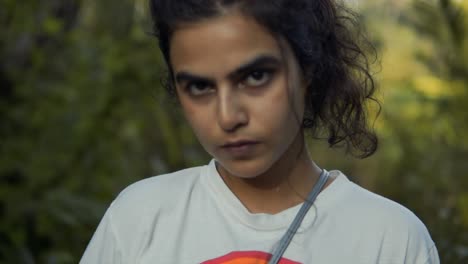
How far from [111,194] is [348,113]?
109 inches

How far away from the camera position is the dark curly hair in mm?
2762

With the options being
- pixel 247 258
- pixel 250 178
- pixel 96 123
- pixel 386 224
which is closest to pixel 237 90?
pixel 250 178

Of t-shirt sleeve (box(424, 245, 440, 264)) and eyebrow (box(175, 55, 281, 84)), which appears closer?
eyebrow (box(175, 55, 281, 84))

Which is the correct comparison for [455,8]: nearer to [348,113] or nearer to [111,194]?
[111,194]

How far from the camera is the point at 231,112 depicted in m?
2.64

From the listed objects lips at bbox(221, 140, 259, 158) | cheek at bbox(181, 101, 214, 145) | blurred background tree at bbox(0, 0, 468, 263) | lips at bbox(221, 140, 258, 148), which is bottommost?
blurred background tree at bbox(0, 0, 468, 263)

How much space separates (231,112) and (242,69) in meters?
0.12

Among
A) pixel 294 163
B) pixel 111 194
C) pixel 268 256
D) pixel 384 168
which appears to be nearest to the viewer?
pixel 268 256

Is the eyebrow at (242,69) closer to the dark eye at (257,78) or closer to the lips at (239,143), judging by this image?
the dark eye at (257,78)

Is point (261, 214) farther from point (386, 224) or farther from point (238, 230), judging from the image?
point (386, 224)

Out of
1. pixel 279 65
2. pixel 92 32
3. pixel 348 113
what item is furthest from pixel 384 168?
pixel 279 65

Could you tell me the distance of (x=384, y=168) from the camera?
24.4 feet

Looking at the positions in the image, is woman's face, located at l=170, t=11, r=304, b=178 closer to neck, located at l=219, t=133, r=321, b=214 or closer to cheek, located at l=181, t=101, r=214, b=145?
cheek, located at l=181, t=101, r=214, b=145

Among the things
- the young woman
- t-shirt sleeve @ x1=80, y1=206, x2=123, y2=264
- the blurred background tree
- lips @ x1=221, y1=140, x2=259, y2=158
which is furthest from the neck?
the blurred background tree
